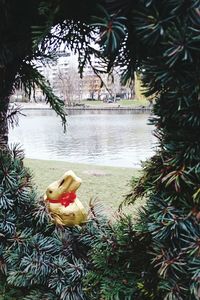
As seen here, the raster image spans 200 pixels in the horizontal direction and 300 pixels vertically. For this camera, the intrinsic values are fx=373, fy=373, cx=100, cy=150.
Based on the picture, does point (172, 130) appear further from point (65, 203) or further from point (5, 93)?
point (65, 203)

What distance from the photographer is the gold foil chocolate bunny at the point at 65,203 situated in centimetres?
168

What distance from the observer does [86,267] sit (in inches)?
56.8

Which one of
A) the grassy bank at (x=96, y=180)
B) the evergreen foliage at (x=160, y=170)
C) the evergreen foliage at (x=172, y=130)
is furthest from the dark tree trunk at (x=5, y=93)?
the grassy bank at (x=96, y=180)

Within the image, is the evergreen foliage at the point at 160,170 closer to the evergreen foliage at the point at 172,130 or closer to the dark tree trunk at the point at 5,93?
the evergreen foliage at the point at 172,130

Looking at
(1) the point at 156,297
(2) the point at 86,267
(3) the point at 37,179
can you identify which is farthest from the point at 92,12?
(3) the point at 37,179

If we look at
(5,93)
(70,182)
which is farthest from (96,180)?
(5,93)

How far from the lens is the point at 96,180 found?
5270 millimetres

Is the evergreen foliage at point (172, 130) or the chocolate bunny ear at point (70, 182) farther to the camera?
the chocolate bunny ear at point (70, 182)

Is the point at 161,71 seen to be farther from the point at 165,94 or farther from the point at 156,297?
the point at 156,297

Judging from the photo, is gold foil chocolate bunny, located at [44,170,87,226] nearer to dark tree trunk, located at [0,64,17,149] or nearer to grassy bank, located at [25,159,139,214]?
dark tree trunk, located at [0,64,17,149]

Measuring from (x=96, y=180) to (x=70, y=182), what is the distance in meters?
3.48

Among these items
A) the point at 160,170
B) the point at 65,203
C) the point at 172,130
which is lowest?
the point at 65,203

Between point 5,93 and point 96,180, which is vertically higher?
point 5,93

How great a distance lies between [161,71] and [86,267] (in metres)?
0.89
